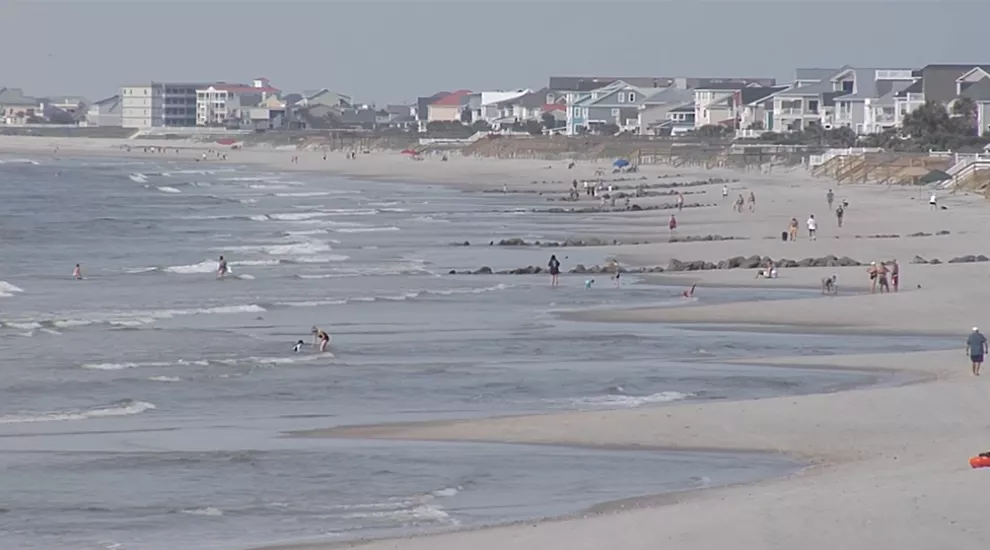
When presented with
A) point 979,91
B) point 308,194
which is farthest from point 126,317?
point 979,91

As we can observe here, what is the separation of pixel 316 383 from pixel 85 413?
3.45 m

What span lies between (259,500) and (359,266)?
81.4ft

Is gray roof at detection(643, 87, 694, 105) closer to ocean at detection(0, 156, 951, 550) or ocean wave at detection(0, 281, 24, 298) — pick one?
ocean at detection(0, 156, 951, 550)

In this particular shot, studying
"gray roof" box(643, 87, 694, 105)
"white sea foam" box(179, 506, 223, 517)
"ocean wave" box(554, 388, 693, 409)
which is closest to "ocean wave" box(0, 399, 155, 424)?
"white sea foam" box(179, 506, 223, 517)

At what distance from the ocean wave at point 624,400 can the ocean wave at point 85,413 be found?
5124mm

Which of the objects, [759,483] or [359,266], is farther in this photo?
[359,266]

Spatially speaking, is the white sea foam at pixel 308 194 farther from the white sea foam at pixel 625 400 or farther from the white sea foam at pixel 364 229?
the white sea foam at pixel 625 400

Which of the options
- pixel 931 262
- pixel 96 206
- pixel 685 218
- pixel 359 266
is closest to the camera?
pixel 931 262

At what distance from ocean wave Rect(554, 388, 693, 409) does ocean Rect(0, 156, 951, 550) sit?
0.05 metres

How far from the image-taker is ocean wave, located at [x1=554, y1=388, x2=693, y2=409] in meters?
20.0

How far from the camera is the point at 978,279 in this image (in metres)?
30.9

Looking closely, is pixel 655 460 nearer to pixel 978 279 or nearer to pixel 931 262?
pixel 978 279

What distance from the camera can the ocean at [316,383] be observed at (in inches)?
585

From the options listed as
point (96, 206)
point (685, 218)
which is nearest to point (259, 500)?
point (685, 218)
